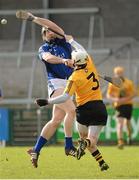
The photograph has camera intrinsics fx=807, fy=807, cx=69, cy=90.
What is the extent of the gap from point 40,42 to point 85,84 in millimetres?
20028

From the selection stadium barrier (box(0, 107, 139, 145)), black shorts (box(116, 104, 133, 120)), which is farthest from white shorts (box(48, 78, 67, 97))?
stadium barrier (box(0, 107, 139, 145))

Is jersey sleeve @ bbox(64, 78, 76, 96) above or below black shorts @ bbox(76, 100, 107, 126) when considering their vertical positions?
above

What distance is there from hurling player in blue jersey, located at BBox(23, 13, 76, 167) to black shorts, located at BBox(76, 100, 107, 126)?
1.07m

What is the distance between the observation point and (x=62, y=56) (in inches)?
525

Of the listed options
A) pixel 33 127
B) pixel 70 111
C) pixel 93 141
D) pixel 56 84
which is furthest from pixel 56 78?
pixel 33 127

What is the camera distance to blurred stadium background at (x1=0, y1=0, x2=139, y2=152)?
26.6 meters

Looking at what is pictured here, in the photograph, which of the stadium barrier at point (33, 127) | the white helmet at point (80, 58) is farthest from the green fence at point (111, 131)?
the white helmet at point (80, 58)

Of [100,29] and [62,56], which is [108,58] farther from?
[62,56]

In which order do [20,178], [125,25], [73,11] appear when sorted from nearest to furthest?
1. [20,178]
2. [73,11]
3. [125,25]

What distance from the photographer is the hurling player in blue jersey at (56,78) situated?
1323cm

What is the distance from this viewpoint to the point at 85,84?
39.7ft

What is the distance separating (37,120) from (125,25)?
1030 cm

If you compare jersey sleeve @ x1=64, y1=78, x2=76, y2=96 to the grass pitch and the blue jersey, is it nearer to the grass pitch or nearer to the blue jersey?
the grass pitch

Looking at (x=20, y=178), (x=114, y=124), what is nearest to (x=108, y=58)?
(x=114, y=124)
